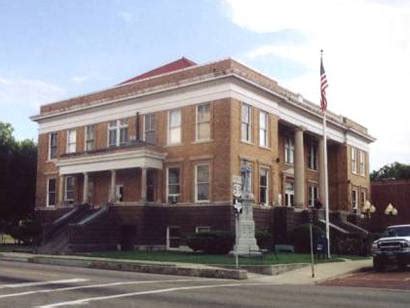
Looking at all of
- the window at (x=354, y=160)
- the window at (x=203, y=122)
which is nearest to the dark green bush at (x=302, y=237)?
the window at (x=203, y=122)

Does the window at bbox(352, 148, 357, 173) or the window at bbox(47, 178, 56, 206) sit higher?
the window at bbox(352, 148, 357, 173)

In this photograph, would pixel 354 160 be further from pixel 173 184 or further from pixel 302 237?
pixel 173 184

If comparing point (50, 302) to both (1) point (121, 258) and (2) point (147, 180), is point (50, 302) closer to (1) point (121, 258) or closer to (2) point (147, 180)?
(1) point (121, 258)

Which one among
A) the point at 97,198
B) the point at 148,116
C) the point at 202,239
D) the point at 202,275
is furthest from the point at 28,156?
the point at 202,275

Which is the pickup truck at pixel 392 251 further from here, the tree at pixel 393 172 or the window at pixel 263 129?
the tree at pixel 393 172

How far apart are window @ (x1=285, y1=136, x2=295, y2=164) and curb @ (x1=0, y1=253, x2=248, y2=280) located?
20.7m

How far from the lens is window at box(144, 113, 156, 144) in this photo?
38.5 metres

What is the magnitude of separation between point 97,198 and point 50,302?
90.0ft

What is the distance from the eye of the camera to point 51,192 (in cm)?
4453

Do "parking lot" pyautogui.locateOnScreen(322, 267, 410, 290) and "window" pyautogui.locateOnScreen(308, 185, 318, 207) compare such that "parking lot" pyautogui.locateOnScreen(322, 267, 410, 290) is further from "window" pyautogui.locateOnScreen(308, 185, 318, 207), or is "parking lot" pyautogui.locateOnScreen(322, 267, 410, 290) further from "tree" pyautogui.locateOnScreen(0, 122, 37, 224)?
"tree" pyautogui.locateOnScreen(0, 122, 37, 224)

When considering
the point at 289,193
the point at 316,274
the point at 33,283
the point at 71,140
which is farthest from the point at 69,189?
the point at 33,283

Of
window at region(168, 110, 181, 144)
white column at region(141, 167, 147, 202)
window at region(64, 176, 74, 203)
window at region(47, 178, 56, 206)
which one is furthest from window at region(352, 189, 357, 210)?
window at region(47, 178, 56, 206)

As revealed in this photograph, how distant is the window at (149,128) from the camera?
38500 millimetres

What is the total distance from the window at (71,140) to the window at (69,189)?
220cm
